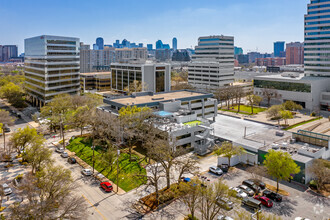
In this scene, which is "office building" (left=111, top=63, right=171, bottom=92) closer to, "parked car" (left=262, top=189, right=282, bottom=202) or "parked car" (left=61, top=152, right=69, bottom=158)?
"parked car" (left=61, top=152, right=69, bottom=158)

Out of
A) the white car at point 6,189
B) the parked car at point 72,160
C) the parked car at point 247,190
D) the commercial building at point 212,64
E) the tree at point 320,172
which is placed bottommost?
the white car at point 6,189

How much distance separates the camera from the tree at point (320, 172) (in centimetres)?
3309

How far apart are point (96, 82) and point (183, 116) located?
75.5m

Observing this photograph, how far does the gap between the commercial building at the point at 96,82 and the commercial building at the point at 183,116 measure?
177 feet

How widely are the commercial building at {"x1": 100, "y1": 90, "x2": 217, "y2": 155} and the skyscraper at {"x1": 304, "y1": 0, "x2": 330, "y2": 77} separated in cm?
4894

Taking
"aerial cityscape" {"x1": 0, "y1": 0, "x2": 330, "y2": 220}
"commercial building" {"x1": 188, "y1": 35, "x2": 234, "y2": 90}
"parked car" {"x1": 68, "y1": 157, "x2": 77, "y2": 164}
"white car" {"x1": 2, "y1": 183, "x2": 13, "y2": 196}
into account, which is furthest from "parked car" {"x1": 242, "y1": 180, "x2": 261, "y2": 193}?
"commercial building" {"x1": 188, "y1": 35, "x2": 234, "y2": 90}

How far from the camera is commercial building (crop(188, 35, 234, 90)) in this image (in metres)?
112

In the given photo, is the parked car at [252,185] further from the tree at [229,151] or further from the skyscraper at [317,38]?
the skyscraper at [317,38]

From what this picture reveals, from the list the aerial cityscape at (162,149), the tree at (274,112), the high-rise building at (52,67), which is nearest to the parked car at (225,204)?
the aerial cityscape at (162,149)

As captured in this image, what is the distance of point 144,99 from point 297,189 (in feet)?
129

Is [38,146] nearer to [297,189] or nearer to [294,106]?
[297,189]

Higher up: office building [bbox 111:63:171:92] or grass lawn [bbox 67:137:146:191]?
office building [bbox 111:63:171:92]

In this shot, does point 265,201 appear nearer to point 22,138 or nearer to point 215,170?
point 215,170

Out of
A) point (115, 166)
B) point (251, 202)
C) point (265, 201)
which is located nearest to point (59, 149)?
point (115, 166)
